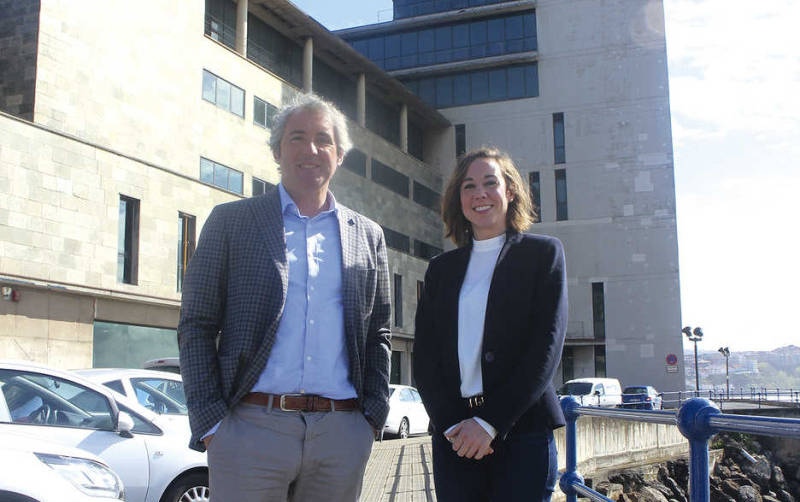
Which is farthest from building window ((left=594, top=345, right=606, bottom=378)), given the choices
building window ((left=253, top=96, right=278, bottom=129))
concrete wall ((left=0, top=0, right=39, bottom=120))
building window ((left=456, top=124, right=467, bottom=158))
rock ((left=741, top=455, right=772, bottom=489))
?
concrete wall ((left=0, top=0, right=39, bottom=120))

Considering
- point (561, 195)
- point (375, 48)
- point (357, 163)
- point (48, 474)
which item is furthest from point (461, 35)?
point (48, 474)

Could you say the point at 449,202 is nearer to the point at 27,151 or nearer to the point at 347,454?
the point at 347,454

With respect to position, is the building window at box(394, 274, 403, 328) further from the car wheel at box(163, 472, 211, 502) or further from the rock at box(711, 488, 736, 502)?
the car wheel at box(163, 472, 211, 502)

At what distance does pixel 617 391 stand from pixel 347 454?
32.8 meters

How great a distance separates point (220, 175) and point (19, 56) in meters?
8.32

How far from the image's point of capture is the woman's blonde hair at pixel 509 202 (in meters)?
3.71

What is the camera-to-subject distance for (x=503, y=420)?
10.2ft

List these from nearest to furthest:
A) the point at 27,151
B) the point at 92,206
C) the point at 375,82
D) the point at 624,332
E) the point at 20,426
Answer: the point at 20,426 < the point at 27,151 < the point at 92,206 < the point at 375,82 < the point at 624,332

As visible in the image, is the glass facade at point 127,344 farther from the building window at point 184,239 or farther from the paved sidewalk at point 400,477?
the paved sidewalk at point 400,477

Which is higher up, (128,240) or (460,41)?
(460,41)

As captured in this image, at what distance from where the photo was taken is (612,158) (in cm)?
4881

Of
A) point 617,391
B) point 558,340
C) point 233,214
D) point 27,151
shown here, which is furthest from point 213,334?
point 617,391

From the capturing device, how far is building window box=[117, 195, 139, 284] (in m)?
23.2

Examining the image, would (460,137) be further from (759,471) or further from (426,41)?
(759,471)
